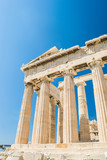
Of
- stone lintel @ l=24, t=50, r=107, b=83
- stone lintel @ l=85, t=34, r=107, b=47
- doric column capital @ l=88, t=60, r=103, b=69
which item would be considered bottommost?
doric column capital @ l=88, t=60, r=103, b=69

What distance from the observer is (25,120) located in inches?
742

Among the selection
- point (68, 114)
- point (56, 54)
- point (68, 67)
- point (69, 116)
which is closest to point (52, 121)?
point (68, 114)

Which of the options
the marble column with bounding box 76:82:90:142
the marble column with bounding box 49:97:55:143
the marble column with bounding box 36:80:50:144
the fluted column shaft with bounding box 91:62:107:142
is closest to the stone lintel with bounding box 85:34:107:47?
the fluted column shaft with bounding box 91:62:107:142

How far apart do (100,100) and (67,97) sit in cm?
408

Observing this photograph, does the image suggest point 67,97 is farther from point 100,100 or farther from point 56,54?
point 56,54

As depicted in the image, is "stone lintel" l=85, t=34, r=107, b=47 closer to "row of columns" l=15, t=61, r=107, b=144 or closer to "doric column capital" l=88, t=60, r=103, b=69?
"doric column capital" l=88, t=60, r=103, b=69

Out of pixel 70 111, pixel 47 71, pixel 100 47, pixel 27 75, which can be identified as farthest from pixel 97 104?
pixel 27 75

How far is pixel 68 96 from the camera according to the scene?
1620 cm

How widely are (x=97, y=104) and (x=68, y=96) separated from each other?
3.75 meters

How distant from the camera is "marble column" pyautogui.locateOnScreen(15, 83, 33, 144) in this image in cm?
1767

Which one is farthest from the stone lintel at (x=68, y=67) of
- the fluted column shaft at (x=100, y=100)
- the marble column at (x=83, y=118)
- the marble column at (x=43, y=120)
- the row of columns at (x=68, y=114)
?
the marble column at (x=83, y=118)

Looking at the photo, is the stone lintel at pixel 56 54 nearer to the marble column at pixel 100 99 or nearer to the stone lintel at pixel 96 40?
the stone lintel at pixel 96 40

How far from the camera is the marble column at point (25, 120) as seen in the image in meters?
17.7

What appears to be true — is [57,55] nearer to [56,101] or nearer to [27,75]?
[27,75]
